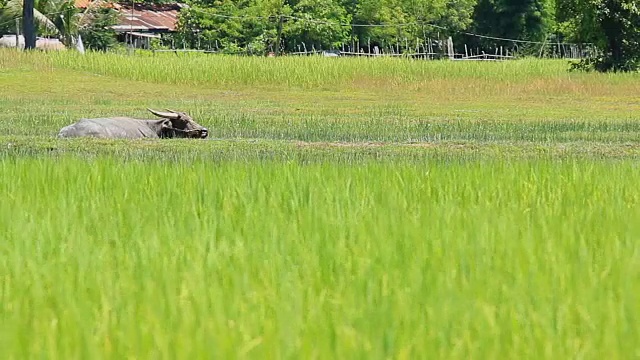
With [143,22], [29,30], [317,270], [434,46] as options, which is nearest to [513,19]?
[434,46]

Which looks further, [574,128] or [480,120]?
[480,120]

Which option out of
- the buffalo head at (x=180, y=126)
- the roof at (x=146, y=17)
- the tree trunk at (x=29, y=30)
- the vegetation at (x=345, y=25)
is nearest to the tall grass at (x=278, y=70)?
the tree trunk at (x=29, y=30)

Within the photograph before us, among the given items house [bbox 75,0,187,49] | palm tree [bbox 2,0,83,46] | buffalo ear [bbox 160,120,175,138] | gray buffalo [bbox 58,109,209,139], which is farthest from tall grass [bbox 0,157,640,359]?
house [bbox 75,0,187,49]

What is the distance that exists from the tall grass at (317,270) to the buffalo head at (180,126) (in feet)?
27.3

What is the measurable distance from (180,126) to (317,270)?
12.0 meters

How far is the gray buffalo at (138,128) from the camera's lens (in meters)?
14.7

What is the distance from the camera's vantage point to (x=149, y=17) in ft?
219

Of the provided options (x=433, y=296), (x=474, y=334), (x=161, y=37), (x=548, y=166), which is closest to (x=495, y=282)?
(x=433, y=296)

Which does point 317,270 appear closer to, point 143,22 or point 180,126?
point 180,126

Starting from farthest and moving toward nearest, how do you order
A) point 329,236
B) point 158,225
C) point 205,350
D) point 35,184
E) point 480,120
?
point 480,120 < point 35,184 < point 158,225 < point 329,236 < point 205,350

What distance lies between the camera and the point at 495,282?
155 inches

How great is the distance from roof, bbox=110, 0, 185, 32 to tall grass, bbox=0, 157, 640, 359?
5602 cm

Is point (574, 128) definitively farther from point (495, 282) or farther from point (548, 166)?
point (495, 282)

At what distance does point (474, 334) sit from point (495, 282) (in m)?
0.68
